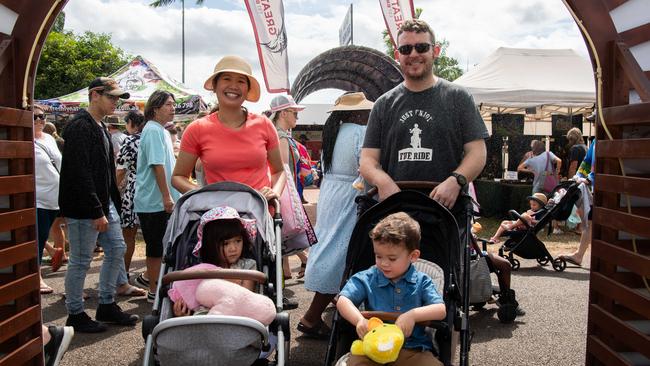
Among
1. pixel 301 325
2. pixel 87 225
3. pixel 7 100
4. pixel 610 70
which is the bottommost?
pixel 301 325

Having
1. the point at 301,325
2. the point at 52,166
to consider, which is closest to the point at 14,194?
the point at 301,325

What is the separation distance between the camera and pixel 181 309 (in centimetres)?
307

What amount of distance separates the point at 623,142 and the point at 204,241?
2398mm

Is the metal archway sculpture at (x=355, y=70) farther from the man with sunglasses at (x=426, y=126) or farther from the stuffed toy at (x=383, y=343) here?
the stuffed toy at (x=383, y=343)

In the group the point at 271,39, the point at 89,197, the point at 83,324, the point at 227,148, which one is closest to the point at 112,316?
the point at 83,324

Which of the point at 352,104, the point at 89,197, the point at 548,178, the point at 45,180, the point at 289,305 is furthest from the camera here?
the point at 548,178

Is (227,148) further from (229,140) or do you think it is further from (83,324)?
(83,324)

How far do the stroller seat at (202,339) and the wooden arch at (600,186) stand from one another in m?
0.87

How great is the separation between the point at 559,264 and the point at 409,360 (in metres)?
5.99

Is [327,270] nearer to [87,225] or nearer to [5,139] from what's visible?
[87,225]

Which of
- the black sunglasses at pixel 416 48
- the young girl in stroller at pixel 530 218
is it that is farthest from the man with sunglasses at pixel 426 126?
the young girl in stroller at pixel 530 218

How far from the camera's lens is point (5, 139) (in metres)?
2.96

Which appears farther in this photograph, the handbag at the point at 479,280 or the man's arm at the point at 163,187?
the man's arm at the point at 163,187

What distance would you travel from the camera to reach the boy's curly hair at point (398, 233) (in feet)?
9.27
